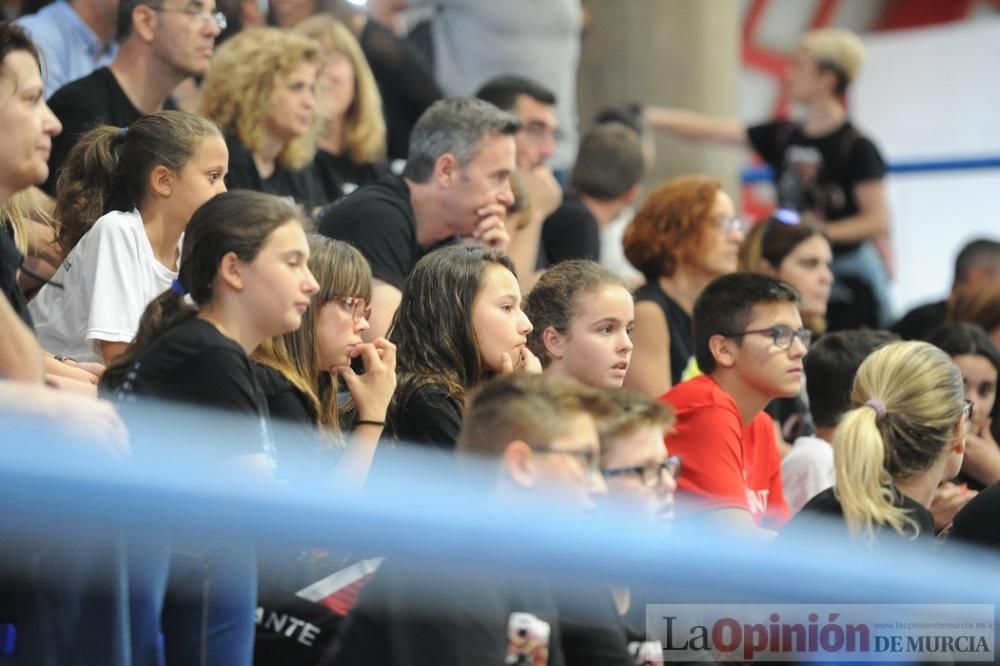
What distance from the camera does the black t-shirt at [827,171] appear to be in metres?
6.33

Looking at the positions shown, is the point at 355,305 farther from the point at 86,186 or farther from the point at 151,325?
the point at 151,325

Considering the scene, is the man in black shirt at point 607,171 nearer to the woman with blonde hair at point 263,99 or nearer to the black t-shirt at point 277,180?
the black t-shirt at point 277,180

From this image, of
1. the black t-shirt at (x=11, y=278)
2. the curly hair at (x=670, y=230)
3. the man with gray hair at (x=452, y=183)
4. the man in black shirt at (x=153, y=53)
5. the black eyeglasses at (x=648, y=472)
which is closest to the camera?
the black eyeglasses at (x=648, y=472)

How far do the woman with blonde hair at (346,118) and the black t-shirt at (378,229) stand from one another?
0.81m

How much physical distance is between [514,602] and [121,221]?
156 centimetres

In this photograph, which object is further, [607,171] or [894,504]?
[607,171]

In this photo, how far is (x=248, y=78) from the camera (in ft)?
15.2

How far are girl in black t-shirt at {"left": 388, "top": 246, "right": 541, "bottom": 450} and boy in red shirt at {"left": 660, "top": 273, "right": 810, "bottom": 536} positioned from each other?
518 millimetres

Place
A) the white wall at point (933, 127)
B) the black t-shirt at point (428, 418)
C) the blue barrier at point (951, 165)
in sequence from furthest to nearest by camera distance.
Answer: the white wall at point (933, 127) < the blue barrier at point (951, 165) < the black t-shirt at point (428, 418)

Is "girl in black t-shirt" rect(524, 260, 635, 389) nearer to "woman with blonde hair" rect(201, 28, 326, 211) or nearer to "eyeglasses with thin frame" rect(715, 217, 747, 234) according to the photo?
"woman with blonde hair" rect(201, 28, 326, 211)

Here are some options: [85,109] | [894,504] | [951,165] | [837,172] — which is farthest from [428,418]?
[951,165]

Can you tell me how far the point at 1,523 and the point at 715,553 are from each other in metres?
0.60

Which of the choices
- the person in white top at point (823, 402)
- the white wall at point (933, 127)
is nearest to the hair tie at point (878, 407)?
the person in white top at point (823, 402)

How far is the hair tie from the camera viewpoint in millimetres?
3607
